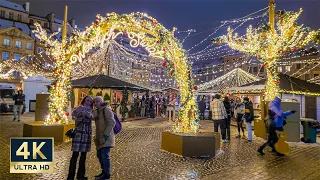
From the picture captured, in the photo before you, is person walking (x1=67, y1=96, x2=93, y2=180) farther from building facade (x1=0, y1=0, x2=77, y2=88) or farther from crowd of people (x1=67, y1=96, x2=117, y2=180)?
building facade (x1=0, y1=0, x2=77, y2=88)

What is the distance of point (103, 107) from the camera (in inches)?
222

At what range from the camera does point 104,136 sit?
546 cm

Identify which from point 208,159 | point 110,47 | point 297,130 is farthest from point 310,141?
point 110,47

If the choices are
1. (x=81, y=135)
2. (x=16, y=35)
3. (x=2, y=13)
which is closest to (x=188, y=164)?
(x=81, y=135)

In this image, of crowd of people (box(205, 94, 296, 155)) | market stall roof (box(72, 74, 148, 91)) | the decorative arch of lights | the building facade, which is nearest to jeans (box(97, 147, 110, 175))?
the decorative arch of lights

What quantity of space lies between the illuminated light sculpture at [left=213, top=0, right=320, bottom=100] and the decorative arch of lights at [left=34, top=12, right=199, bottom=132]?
569cm

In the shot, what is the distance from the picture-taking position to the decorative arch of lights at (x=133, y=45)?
29.4 feet

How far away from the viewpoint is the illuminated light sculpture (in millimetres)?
12805

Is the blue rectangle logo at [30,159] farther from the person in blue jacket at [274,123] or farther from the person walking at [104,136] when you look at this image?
the person in blue jacket at [274,123]

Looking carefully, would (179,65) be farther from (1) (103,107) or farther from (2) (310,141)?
(2) (310,141)

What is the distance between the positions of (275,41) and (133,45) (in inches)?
268

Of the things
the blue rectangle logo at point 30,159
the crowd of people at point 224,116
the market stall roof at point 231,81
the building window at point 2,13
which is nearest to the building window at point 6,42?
the building window at point 2,13

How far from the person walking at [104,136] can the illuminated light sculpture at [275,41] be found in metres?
9.62

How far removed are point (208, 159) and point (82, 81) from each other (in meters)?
15.1
